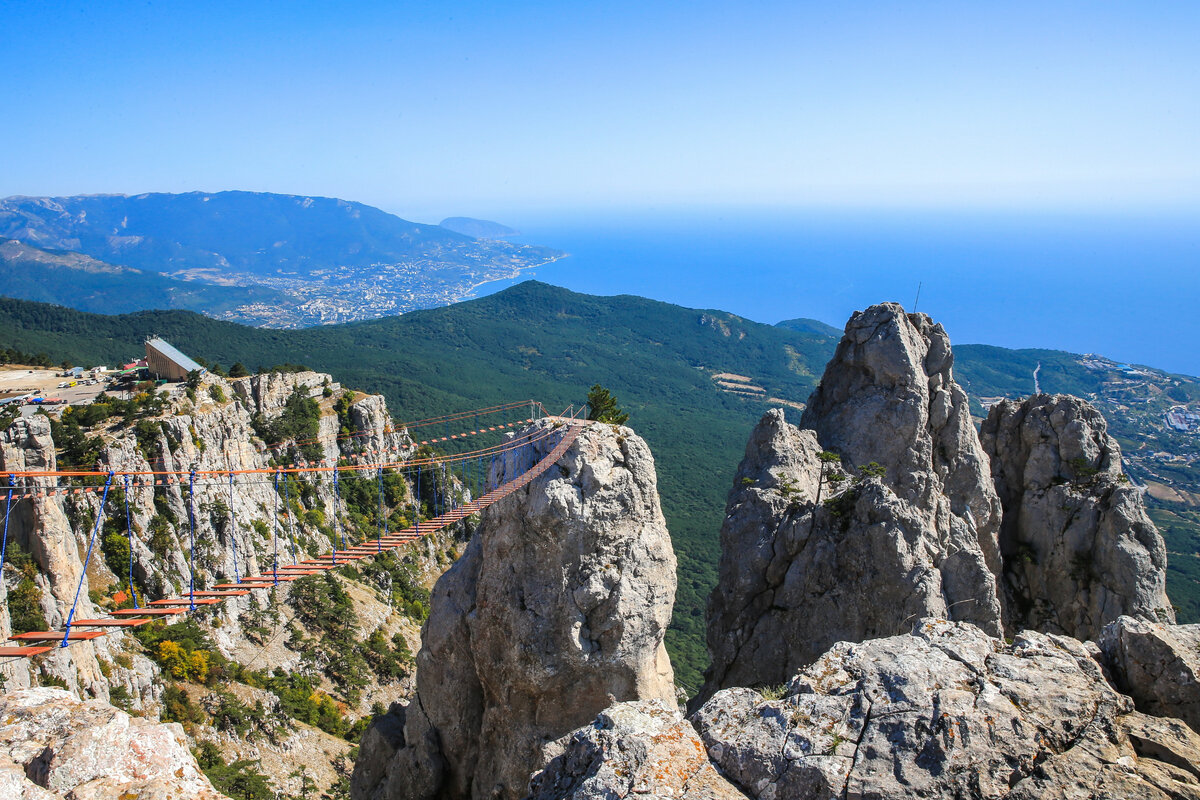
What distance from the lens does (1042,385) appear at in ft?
334

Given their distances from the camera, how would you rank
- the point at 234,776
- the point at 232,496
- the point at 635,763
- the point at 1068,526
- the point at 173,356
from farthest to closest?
1. the point at 173,356
2. the point at 232,496
3. the point at 234,776
4. the point at 1068,526
5. the point at 635,763

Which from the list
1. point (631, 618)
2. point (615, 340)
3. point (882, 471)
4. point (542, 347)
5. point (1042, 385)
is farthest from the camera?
point (615, 340)

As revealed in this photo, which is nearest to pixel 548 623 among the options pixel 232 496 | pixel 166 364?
pixel 232 496

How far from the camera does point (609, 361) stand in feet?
352

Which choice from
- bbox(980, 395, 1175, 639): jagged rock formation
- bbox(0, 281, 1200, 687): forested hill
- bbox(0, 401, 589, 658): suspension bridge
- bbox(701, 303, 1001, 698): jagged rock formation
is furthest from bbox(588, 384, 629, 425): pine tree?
bbox(0, 281, 1200, 687): forested hill

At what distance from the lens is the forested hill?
203 ft

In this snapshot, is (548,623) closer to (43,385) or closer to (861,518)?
(861,518)

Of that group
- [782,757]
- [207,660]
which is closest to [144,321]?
[207,660]

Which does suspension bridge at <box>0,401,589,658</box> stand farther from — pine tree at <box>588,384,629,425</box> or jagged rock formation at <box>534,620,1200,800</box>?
jagged rock formation at <box>534,620,1200,800</box>

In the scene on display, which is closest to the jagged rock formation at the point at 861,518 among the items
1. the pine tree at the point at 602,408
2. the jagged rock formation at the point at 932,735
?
the pine tree at the point at 602,408

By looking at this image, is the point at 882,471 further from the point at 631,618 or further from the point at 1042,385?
the point at 1042,385

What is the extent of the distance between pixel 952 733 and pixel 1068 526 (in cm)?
1682

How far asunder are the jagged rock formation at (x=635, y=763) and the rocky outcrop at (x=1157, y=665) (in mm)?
4811

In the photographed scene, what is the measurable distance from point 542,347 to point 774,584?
94956 millimetres
